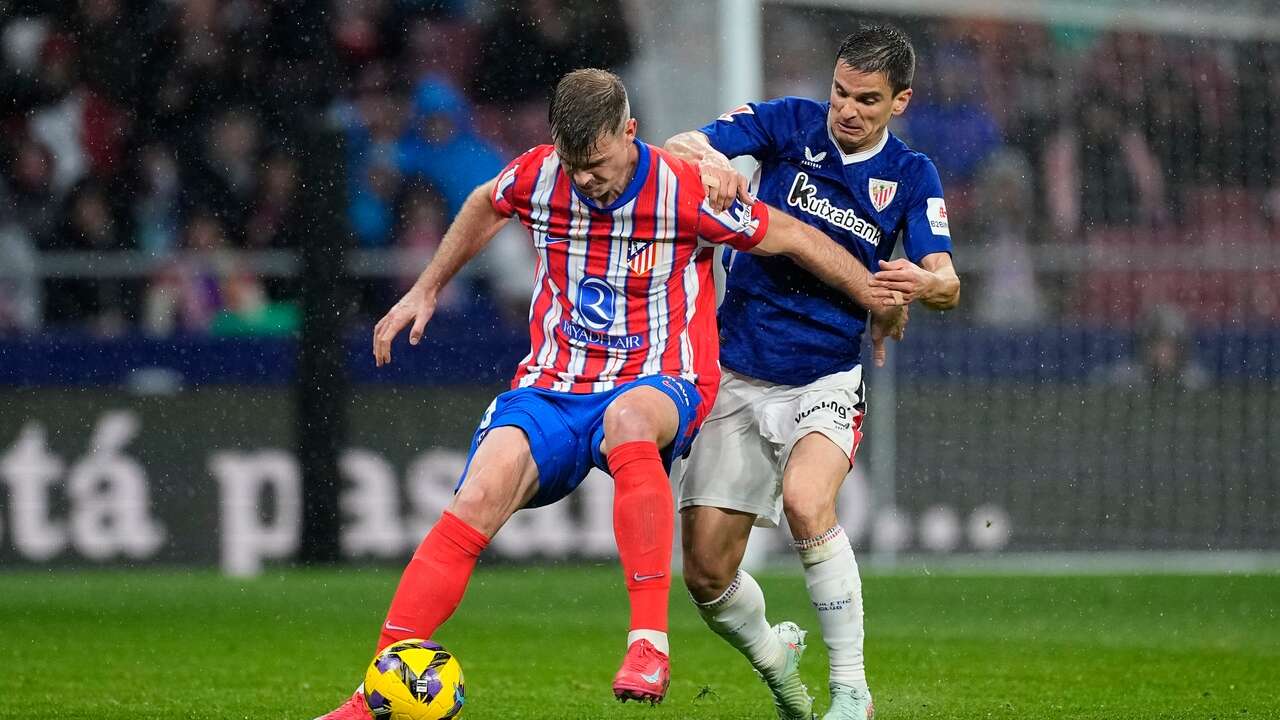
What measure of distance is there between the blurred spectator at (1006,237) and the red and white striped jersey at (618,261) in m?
6.92

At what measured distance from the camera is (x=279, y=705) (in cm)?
582

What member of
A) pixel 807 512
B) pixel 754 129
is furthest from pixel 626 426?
pixel 754 129

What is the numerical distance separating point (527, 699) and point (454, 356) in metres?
4.93

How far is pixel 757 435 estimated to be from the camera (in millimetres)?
5656

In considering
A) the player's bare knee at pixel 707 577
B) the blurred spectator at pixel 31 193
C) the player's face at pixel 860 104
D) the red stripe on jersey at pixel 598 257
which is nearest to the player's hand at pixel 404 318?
the red stripe on jersey at pixel 598 257

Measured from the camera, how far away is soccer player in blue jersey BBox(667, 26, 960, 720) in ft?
17.3

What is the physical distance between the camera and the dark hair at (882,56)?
5.25 metres

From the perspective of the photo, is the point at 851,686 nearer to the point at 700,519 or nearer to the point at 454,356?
the point at 700,519

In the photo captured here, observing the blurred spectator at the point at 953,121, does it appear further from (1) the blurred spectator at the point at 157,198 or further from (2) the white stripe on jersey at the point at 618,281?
(2) the white stripe on jersey at the point at 618,281

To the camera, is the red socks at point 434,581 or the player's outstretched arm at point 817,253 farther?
the player's outstretched arm at point 817,253

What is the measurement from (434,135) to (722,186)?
266 inches

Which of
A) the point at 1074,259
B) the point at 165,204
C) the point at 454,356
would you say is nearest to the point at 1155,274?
the point at 1074,259

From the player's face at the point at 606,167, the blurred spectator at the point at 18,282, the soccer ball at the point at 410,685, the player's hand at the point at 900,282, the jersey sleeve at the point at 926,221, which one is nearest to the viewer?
the soccer ball at the point at 410,685

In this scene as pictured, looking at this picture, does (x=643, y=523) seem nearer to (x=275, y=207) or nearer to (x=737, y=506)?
(x=737, y=506)
